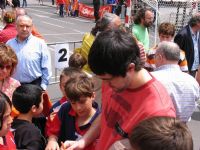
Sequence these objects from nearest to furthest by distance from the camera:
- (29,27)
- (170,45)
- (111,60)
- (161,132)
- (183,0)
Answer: (161,132), (111,60), (170,45), (29,27), (183,0)

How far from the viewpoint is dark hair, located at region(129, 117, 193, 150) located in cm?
150

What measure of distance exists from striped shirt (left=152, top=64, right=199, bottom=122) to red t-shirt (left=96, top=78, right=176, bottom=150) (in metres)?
1.29

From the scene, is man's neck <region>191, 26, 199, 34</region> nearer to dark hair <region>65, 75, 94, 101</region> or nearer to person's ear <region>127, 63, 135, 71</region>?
dark hair <region>65, 75, 94, 101</region>

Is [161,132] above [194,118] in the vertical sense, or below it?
above

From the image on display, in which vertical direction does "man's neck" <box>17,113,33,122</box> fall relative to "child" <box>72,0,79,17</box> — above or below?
above

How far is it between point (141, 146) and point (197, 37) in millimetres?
5463

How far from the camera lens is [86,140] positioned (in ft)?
8.28

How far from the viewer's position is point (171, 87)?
11.0 feet

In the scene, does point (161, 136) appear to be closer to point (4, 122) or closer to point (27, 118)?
point (4, 122)

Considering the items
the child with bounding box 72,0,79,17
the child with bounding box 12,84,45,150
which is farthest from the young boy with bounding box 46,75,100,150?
the child with bounding box 72,0,79,17

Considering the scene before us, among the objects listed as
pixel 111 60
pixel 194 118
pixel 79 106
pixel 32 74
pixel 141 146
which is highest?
pixel 111 60

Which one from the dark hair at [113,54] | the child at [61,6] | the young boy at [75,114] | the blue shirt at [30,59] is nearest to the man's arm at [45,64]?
the blue shirt at [30,59]

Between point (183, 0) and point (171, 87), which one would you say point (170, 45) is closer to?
point (171, 87)

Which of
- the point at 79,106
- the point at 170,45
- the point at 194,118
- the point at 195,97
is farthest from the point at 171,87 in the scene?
the point at 194,118
